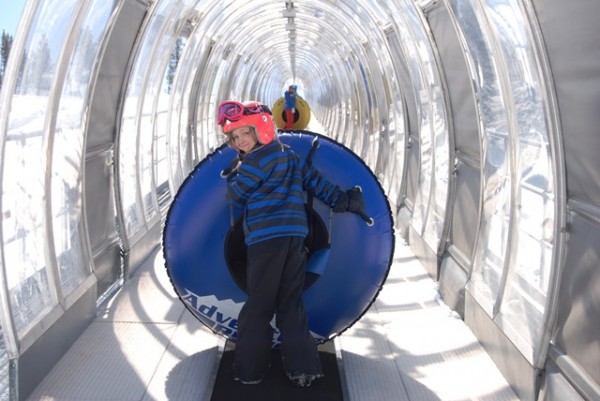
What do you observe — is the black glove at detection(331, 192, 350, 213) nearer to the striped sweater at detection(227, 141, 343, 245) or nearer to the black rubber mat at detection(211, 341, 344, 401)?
the striped sweater at detection(227, 141, 343, 245)

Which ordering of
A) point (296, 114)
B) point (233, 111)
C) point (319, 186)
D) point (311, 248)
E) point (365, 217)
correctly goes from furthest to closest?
point (296, 114) → point (311, 248) → point (365, 217) → point (319, 186) → point (233, 111)

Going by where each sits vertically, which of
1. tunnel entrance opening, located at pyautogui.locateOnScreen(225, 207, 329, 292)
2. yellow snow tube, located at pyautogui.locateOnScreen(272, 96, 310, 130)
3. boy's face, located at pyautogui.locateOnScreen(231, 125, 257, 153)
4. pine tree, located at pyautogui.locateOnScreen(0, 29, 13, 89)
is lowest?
yellow snow tube, located at pyautogui.locateOnScreen(272, 96, 310, 130)

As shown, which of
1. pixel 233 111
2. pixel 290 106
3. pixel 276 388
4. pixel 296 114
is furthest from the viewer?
pixel 296 114

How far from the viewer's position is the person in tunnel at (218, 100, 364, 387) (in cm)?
412

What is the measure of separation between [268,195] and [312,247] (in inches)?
23.7

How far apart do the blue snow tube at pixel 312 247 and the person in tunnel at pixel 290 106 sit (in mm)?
9938

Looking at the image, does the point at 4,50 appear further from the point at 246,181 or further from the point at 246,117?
the point at 246,181

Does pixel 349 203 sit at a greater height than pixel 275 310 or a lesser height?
greater

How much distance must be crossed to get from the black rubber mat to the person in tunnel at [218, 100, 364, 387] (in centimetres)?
6

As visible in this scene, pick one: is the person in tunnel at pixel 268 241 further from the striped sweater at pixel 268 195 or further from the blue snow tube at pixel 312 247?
the blue snow tube at pixel 312 247

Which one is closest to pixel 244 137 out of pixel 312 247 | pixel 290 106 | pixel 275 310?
pixel 312 247

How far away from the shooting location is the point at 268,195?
414 cm

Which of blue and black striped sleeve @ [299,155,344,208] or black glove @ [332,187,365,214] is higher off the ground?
blue and black striped sleeve @ [299,155,344,208]

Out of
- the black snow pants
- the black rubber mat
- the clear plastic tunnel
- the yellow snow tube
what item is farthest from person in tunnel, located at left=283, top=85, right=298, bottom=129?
the black snow pants
